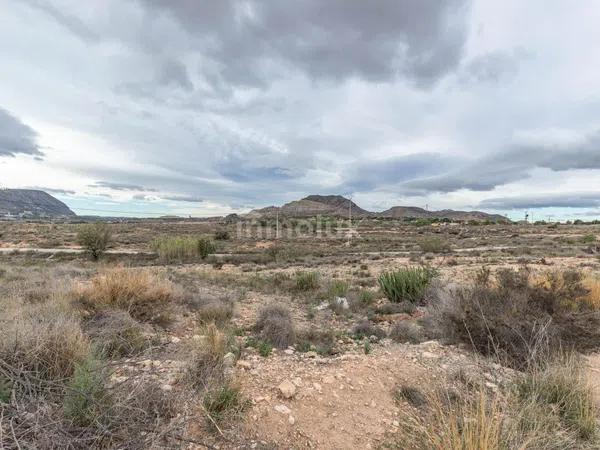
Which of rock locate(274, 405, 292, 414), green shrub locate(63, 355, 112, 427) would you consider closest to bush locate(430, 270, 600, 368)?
rock locate(274, 405, 292, 414)

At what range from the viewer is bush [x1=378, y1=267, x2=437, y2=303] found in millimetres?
9054

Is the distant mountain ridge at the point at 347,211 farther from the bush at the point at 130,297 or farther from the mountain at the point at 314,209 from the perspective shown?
the bush at the point at 130,297

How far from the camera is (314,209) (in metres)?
145

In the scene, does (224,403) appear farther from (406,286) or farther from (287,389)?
(406,286)

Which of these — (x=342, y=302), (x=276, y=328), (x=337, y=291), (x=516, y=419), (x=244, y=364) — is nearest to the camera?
(x=516, y=419)

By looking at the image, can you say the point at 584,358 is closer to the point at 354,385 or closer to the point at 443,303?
the point at 443,303

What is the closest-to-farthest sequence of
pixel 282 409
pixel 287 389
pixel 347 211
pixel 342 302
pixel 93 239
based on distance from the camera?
pixel 282 409
pixel 287 389
pixel 342 302
pixel 93 239
pixel 347 211

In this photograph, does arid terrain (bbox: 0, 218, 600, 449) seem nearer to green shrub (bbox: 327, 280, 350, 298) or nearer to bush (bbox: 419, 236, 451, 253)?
green shrub (bbox: 327, 280, 350, 298)

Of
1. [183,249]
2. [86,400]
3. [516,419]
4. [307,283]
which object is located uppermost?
[86,400]

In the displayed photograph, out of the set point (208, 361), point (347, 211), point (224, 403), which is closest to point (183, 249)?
point (208, 361)

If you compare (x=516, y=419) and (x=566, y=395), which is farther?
(x=566, y=395)

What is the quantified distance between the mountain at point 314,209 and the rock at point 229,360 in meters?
108

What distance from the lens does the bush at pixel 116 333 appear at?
426 cm

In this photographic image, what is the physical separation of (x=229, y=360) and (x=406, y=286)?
6.36 metres
